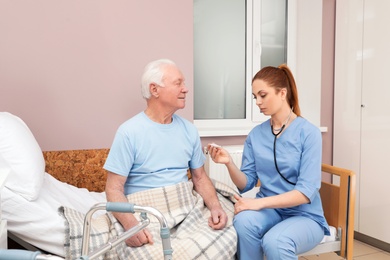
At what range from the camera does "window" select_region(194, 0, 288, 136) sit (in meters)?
2.93

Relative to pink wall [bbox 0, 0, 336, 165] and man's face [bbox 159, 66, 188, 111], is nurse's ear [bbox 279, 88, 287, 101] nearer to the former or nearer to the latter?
man's face [bbox 159, 66, 188, 111]

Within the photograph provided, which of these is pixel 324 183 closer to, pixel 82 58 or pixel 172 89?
pixel 172 89

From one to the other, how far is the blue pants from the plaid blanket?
0.18 feet

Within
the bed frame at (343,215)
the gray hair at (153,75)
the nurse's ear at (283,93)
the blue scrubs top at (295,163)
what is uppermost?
the gray hair at (153,75)

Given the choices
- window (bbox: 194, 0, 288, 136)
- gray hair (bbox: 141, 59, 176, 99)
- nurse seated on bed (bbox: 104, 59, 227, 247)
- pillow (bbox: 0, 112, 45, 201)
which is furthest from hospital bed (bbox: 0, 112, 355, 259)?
window (bbox: 194, 0, 288, 136)

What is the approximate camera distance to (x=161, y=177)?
1.70 meters

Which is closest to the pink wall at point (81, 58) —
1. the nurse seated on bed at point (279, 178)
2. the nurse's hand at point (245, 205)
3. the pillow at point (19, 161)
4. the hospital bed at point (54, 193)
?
the hospital bed at point (54, 193)

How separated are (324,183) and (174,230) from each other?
2.68 feet

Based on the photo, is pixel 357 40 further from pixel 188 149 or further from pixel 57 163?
pixel 57 163

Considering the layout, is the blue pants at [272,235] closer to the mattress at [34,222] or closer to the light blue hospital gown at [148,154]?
the light blue hospital gown at [148,154]

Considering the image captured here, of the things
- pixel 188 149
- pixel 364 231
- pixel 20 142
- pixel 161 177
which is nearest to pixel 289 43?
pixel 364 231

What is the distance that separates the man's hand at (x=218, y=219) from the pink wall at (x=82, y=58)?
35.6 inches

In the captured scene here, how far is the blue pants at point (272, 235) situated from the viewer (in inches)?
58.7

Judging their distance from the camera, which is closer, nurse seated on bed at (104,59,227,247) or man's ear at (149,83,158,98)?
nurse seated on bed at (104,59,227,247)
